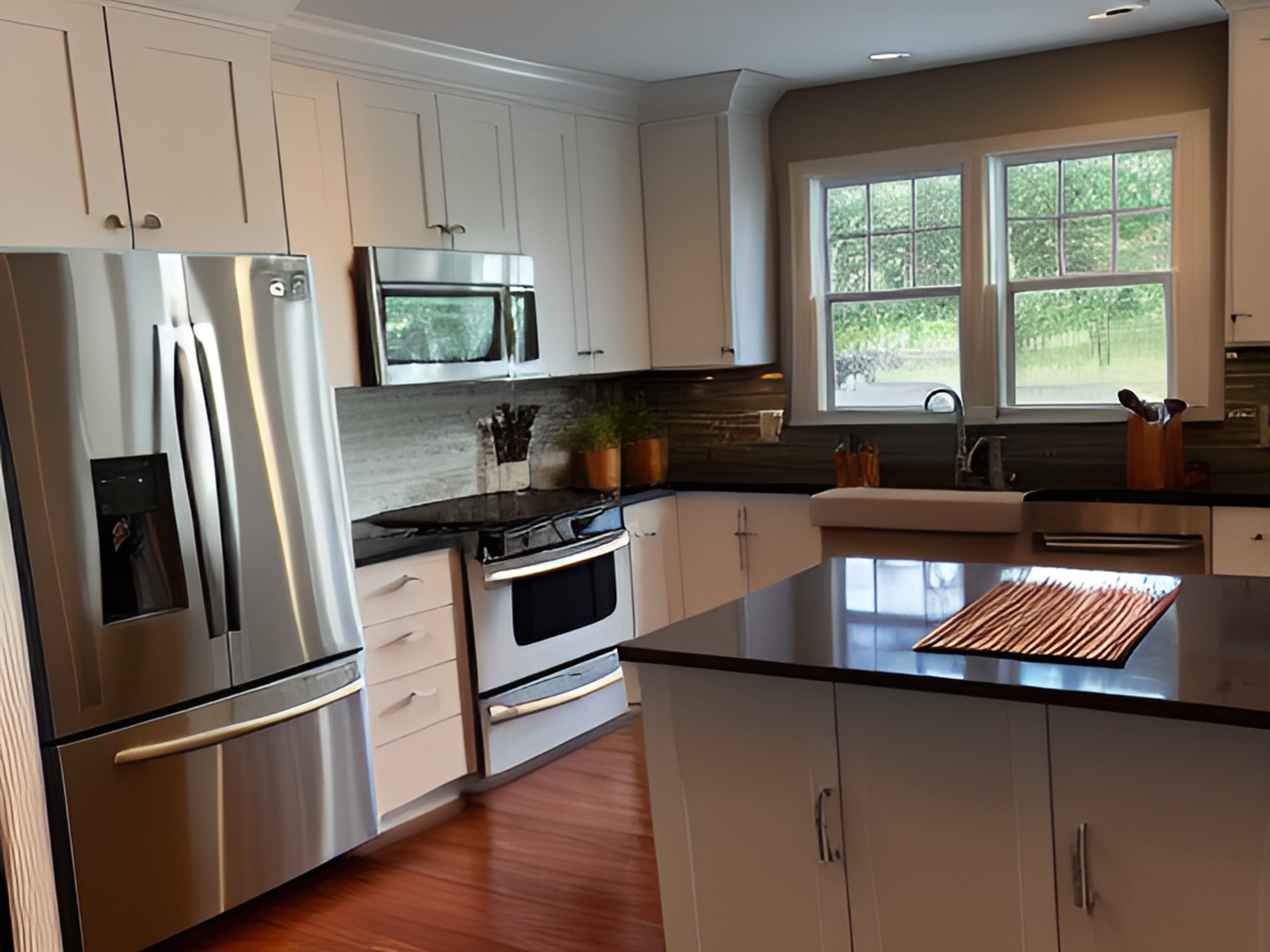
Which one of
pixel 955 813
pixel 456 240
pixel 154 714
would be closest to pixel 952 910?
pixel 955 813

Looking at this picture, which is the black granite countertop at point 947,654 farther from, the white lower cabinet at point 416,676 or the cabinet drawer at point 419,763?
the cabinet drawer at point 419,763

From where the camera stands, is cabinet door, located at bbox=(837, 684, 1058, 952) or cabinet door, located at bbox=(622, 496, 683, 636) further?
cabinet door, located at bbox=(622, 496, 683, 636)

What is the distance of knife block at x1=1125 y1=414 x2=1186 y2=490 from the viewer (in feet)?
13.9

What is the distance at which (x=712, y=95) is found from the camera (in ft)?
15.8

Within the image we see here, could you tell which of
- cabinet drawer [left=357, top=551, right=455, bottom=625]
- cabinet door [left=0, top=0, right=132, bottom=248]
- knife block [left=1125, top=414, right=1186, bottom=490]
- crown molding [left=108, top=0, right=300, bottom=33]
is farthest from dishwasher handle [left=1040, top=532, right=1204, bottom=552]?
cabinet door [left=0, top=0, right=132, bottom=248]

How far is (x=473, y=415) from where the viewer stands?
15.8 feet

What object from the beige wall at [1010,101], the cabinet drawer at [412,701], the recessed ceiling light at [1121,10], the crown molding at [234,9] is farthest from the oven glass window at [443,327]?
the recessed ceiling light at [1121,10]

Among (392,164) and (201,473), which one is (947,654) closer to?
(201,473)

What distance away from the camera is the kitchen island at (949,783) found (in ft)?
6.33

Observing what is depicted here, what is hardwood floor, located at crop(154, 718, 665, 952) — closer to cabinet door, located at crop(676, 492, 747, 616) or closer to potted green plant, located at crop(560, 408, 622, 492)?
cabinet door, located at crop(676, 492, 747, 616)

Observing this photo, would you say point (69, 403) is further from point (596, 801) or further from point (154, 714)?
point (596, 801)

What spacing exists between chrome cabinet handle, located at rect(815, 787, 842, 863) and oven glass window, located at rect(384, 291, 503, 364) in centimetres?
224

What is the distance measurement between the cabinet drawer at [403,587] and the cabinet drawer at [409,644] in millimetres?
25

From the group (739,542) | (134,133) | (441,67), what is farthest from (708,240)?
(134,133)
